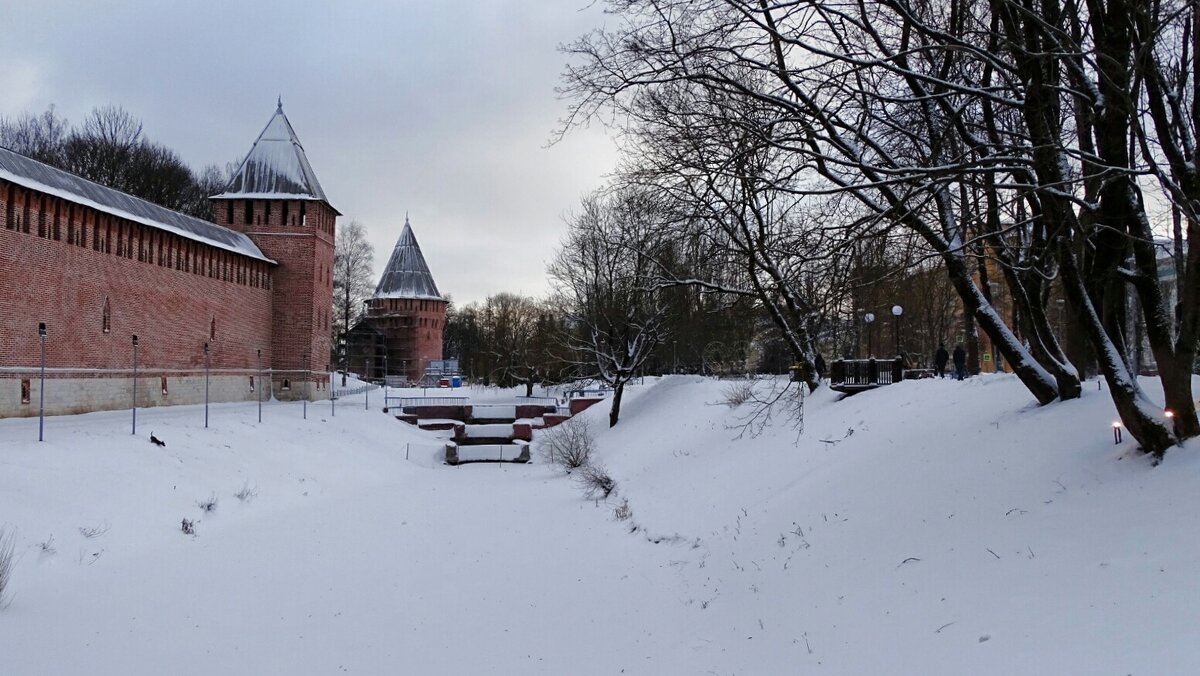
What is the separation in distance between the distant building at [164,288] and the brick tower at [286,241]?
0.04 metres

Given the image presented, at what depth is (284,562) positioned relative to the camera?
12438mm

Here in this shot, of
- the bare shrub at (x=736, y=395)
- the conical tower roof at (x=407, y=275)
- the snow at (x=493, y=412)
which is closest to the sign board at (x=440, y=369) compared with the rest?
the conical tower roof at (x=407, y=275)

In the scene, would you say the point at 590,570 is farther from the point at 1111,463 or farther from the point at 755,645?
the point at 1111,463

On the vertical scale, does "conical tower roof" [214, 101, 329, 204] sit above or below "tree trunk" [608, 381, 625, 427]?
above

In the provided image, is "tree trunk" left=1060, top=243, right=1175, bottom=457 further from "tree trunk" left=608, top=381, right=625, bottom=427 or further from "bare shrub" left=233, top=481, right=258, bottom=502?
"tree trunk" left=608, top=381, right=625, bottom=427

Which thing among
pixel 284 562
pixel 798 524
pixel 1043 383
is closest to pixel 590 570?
pixel 798 524

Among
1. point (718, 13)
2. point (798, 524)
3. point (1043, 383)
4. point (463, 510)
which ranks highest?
point (718, 13)

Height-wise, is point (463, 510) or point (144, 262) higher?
point (144, 262)

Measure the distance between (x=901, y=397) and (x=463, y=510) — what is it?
8665 mm

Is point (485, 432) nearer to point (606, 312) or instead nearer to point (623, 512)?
point (606, 312)

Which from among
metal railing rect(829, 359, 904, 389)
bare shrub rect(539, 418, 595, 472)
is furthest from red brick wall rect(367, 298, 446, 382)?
metal railing rect(829, 359, 904, 389)

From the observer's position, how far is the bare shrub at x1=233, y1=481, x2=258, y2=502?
16859 mm

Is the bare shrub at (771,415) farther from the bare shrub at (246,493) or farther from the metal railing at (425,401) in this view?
the metal railing at (425,401)

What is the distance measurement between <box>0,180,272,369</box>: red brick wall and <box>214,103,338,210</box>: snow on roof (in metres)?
4.27
